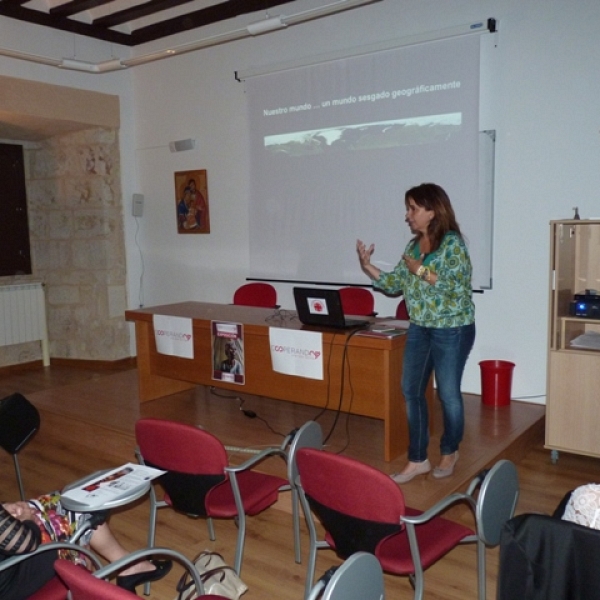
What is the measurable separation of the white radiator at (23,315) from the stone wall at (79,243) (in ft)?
0.51

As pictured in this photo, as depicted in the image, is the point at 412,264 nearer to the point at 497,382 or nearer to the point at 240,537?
the point at 240,537

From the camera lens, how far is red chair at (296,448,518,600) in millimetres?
1853

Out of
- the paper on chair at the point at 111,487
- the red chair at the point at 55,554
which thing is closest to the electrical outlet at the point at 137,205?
the paper on chair at the point at 111,487

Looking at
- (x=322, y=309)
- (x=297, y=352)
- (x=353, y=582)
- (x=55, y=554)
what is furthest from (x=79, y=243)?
(x=353, y=582)

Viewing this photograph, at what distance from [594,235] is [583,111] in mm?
828

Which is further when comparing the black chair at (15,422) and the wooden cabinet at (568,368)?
the wooden cabinet at (568,368)

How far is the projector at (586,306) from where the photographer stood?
3.63 metres

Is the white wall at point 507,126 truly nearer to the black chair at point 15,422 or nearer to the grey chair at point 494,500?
the grey chair at point 494,500

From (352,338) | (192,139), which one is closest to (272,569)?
(352,338)

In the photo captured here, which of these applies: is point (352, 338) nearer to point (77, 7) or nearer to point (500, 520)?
point (500, 520)

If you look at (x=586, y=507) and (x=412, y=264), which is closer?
(x=586, y=507)

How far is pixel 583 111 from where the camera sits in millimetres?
4059

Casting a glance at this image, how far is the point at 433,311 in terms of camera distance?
A: 2900mm

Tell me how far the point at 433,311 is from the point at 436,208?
1.58ft
